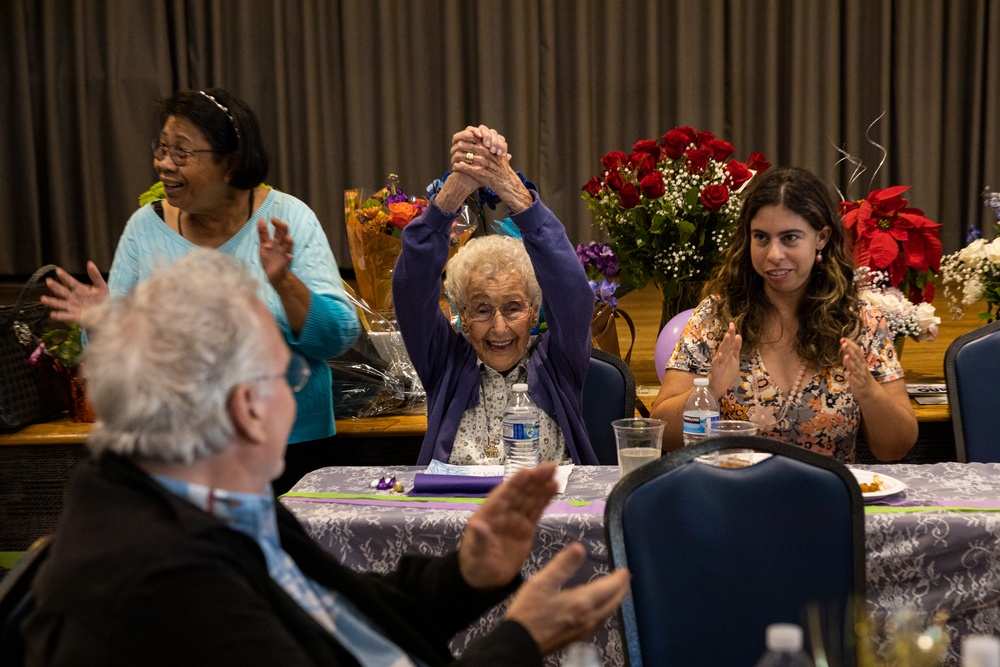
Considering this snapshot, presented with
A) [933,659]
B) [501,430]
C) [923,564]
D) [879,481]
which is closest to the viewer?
[933,659]

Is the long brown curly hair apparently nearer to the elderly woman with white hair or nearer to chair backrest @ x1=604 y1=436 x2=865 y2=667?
the elderly woman with white hair

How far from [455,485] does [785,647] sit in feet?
3.92

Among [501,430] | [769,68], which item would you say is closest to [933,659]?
[501,430]

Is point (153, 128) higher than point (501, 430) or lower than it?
higher

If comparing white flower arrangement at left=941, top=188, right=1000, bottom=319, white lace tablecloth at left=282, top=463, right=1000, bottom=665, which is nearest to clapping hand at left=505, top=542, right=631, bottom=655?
white lace tablecloth at left=282, top=463, right=1000, bottom=665

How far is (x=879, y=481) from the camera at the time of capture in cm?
211

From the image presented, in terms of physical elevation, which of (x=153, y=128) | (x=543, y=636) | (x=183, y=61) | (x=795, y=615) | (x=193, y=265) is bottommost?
(x=795, y=615)

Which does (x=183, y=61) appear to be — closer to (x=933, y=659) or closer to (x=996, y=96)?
(x=996, y=96)

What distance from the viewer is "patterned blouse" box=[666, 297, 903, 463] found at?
2.62m

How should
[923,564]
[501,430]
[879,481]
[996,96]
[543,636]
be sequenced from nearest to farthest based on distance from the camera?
[543,636]
[923,564]
[879,481]
[501,430]
[996,96]

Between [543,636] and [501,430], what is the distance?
1.31m

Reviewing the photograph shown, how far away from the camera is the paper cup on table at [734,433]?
2121 mm

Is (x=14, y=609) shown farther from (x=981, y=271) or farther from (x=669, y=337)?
(x=981, y=271)

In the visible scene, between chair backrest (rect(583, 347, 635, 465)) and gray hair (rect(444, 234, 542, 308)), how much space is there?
28 centimetres
